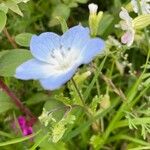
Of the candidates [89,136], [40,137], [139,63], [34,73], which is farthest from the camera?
[139,63]

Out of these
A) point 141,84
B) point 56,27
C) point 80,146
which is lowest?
point 80,146

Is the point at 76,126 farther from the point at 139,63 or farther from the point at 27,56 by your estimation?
the point at 139,63

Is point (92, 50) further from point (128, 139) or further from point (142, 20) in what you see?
point (128, 139)

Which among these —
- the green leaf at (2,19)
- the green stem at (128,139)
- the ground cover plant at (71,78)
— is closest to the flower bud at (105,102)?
the ground cover plant at (71,78)

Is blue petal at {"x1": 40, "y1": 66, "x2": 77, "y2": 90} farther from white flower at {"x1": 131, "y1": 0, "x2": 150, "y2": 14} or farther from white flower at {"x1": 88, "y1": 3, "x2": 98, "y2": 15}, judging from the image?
white flower at {"x1": 131, "y1": 0, "x2": 150, "y2": 14}

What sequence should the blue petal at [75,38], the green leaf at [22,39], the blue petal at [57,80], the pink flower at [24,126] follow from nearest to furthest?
the blue petal at [57,80]
the blue petal at [75,38]
the green leaf at [22,39]
the pink flower at [24,126]

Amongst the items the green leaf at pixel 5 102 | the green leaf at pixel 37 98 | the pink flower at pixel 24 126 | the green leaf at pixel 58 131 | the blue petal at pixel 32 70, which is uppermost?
the blue petal at pixel 32 70

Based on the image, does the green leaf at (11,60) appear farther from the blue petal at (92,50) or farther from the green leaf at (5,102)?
the blue petal at (92,50)

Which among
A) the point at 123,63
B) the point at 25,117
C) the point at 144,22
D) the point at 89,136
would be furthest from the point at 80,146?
the point at 144,22
